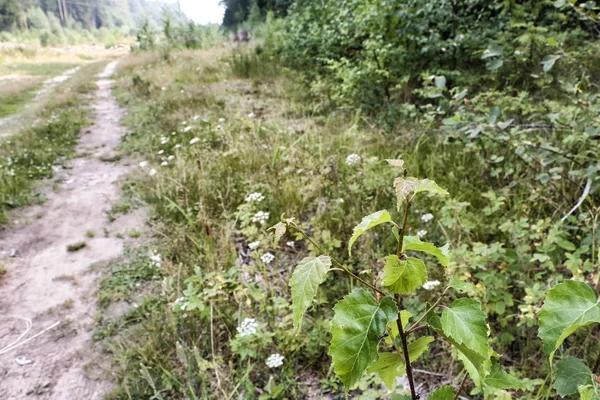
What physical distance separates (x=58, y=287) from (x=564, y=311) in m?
3.66

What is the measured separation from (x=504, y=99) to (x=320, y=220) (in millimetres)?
1855

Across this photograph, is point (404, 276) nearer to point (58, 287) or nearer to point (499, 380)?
point (499, 380)

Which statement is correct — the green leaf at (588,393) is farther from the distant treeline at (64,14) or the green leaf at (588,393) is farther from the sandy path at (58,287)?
the distant treeline at (64,14)

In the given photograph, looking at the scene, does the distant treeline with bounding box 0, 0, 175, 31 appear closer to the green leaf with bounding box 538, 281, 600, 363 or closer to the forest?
the forest

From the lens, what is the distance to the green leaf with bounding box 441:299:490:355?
65cm

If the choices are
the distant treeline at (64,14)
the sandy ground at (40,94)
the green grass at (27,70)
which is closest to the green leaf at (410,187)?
the sandy ground at (40,94)

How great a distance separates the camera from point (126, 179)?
5113 millimetres

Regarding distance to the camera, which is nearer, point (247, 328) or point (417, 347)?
point (417, 347)

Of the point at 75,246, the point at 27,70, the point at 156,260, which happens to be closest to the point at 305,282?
the point at 156,260

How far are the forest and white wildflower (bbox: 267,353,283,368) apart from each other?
2 cm

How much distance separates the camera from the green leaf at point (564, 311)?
628 millimetres

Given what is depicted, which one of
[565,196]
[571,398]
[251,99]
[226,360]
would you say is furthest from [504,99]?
[251,99]

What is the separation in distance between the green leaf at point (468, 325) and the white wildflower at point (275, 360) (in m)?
1.44

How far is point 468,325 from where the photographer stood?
671mm
